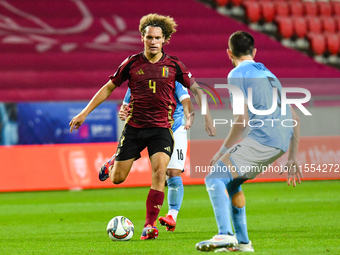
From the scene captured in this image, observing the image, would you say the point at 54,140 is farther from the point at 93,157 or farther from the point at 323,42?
the point at 323,42

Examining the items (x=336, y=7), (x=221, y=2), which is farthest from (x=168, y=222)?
(x=336, y=7)

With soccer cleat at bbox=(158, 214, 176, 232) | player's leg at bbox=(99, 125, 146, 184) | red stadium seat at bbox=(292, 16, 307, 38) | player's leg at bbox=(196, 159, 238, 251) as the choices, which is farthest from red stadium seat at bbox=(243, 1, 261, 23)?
player's leg at bbox=(196, 159, 238, 251)

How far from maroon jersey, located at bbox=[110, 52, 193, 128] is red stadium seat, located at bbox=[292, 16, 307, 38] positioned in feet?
46.8

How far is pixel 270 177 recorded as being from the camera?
12.0 m

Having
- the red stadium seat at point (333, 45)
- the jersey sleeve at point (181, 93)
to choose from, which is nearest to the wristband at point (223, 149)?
the jersey sleeve at point (181, 93)

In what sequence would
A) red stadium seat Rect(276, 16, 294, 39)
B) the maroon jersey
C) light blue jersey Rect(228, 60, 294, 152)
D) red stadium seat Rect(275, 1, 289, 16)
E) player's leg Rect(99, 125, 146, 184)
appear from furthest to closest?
1. red stadium seat Rect(275, 1, 289, 16)
2. red stadium seat Rect(276, 16, 294, 39)
3. player's leg Rect(99, 125, 146, 184)
4. the maroon jersey
5. light blue jersey Rect(228, 60, 294, 152)

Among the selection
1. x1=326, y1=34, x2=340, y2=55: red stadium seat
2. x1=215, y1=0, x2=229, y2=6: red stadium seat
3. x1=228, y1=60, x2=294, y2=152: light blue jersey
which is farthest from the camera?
x1=215, y1=0, x2=229, y2=6: red stadium seat

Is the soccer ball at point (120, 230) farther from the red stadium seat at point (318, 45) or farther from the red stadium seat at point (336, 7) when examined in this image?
the red stadium seat at point (336, 7)

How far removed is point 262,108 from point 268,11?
15715 mm

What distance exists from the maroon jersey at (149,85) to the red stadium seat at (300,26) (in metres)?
14.3

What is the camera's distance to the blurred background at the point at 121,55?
44.6ft

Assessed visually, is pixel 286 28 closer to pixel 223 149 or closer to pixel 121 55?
pixel 121 55

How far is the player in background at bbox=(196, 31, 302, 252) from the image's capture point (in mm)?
4031

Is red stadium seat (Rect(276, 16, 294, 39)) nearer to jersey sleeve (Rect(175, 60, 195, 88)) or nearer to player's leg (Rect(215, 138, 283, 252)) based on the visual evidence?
jersey sleeve (Rect(175, 60, 195, 88))
